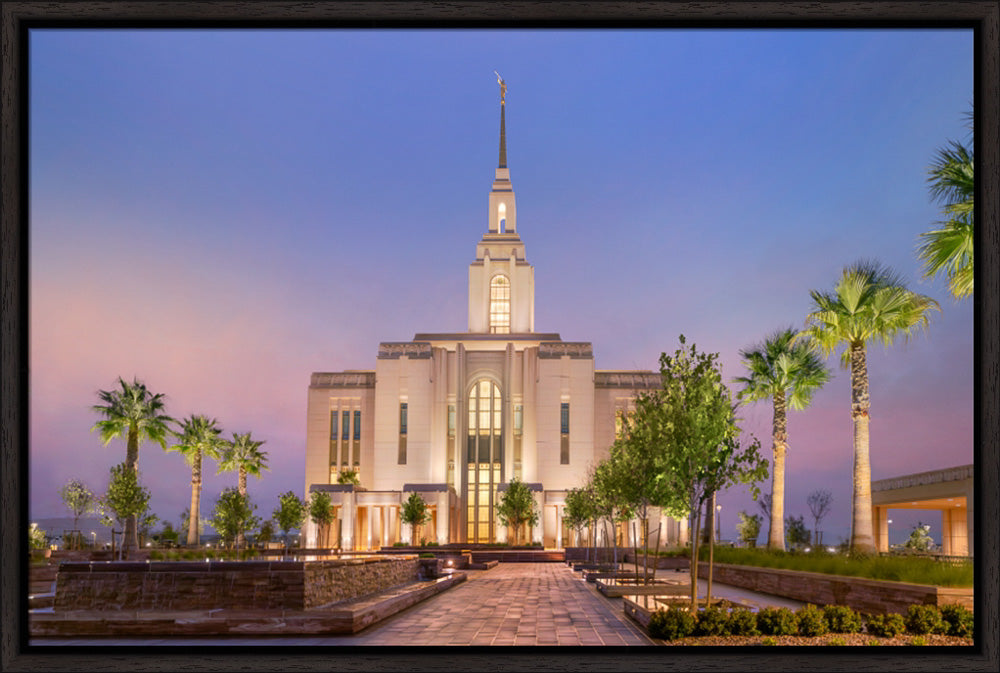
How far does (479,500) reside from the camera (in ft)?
253

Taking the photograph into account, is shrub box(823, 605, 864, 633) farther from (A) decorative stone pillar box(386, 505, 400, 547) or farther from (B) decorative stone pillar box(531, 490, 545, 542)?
(A) decorative stone pillar box(386, 505, 400, 547)

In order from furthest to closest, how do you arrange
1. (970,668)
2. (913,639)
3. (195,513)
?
1. (195,513)
2. (913,639)
3. (970,668)

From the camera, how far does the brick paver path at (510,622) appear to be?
12112 mm

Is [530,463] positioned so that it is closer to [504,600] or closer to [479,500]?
[479,500]

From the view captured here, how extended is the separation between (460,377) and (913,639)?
6732 cm

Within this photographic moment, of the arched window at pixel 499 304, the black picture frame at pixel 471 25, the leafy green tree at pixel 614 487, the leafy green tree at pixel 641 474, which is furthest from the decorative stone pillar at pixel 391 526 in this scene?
the black picture frame at pixel 471 25

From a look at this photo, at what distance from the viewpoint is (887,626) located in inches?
476

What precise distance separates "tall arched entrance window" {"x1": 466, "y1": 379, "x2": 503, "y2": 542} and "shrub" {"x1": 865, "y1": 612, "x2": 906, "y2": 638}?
211 feet

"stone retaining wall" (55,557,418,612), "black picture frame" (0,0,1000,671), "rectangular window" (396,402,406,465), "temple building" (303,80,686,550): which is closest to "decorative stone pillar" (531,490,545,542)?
"temple building" (303,80,686,550)

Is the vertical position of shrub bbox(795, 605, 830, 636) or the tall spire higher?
the tall spire

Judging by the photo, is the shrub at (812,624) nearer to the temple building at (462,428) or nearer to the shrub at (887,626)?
the shrub at (887,626)

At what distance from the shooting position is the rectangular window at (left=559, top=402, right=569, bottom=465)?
76.6 metres

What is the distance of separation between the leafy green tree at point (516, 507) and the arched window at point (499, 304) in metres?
27.0
